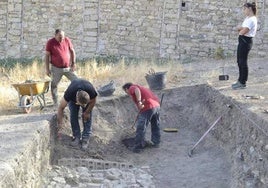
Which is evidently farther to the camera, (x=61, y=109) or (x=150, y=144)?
(x=150, y=144)

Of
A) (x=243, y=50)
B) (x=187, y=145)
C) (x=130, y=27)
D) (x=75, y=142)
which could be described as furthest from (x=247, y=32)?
(x=130, y=27)

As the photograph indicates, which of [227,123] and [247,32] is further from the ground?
[247,32]

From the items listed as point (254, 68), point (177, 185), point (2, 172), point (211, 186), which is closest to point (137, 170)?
point (177, 185)

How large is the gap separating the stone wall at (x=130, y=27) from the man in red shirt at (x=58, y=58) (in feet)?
24.5

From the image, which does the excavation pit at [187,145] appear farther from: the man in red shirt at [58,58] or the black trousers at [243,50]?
the man in red shirt at [58,58]

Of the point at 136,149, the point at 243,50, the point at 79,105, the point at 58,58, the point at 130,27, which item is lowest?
the point at 136,149

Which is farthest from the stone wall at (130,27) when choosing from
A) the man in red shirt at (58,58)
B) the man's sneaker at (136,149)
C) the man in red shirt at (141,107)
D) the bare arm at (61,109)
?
the bare arm at (61,109)

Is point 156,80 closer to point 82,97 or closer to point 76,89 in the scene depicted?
point 76,89

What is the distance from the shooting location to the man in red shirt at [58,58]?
9.66m

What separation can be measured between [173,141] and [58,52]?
9.61ft

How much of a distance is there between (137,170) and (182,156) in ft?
3.45

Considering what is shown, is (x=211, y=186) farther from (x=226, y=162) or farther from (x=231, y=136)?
(x=231, y=136)

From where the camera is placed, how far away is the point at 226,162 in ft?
27.5

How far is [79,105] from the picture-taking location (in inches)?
339
